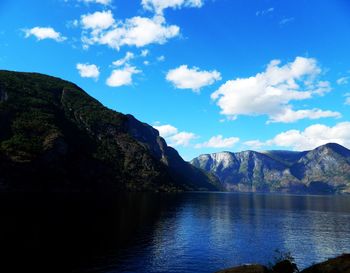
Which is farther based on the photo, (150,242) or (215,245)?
(215,245)

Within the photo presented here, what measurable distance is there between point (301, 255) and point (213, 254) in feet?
67.2

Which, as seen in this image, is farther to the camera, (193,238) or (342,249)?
(193,238)

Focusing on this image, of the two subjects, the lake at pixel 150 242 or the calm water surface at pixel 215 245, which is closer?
the lake at pixel 150 242

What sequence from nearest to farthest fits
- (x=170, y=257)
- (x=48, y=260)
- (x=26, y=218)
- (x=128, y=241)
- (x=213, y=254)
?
(x=48, y=260)
(x=170, y=257)
(x=213, y=254)
(x=128, y=241)
(x=26, y=218)

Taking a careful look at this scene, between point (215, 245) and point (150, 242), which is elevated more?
point (150, 242)

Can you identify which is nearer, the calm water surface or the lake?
the lake

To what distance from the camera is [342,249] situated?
92812mm

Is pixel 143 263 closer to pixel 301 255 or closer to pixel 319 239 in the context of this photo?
pixel 301 255

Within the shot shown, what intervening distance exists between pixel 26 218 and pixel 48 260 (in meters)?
52.7

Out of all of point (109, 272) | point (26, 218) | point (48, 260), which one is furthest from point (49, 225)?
point (109, 272)

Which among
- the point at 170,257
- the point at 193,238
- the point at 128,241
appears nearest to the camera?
the point at 170,257

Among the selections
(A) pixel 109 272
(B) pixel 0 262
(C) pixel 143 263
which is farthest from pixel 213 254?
(B) pixel 0 262

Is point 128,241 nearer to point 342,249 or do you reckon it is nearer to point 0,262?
point 0,262

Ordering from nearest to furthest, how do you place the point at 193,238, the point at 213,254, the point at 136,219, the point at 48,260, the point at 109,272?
the point at 109,272, the point at 48,260, the point at 213,254, the point at 193,238, the point at 136,219
